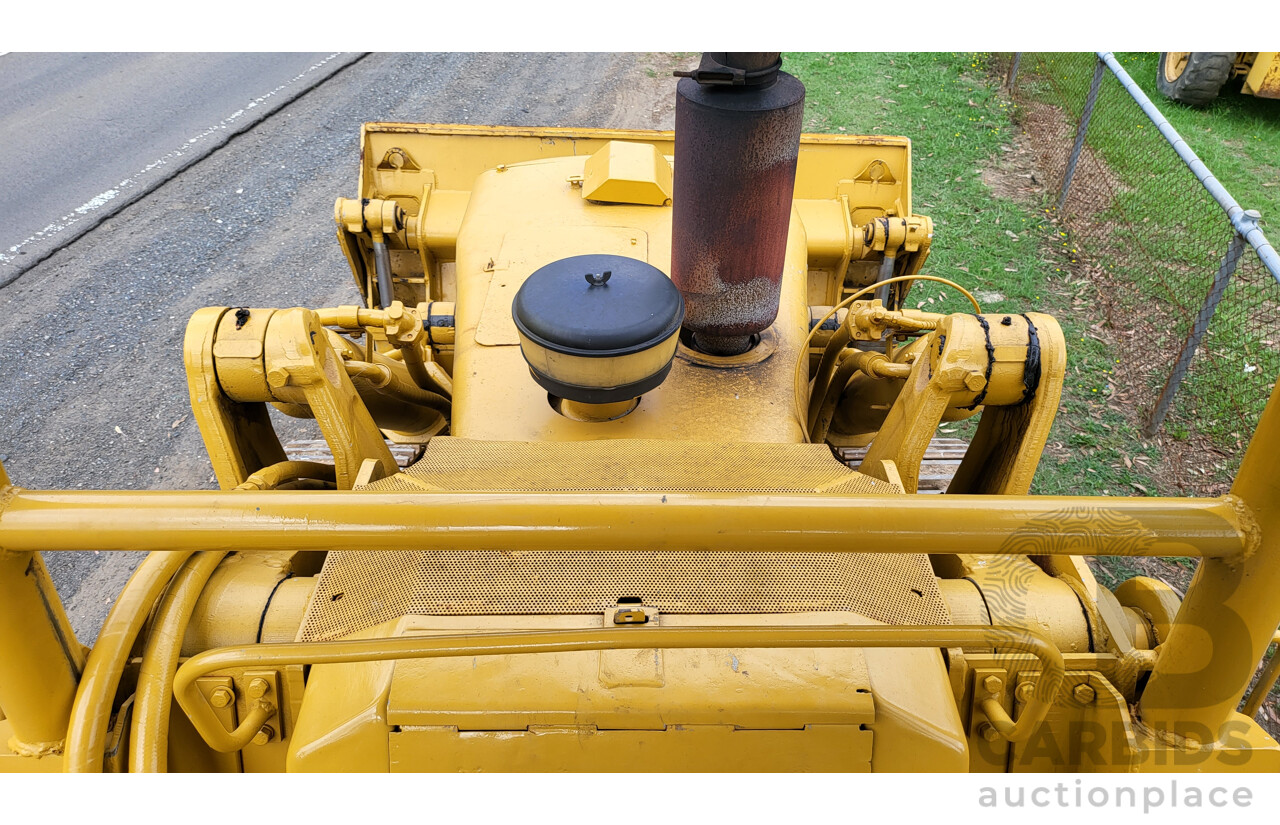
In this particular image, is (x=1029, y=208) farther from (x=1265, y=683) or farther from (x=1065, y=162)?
(x=1265, y=683)

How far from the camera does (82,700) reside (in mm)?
1903

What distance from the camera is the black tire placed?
8797 mm

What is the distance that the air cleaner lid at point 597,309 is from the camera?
100 inches

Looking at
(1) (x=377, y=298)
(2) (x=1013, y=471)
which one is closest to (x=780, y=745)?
(2) (x=1013, y=471)

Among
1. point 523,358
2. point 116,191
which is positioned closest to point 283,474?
point 523,358

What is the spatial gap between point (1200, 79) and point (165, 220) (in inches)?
380

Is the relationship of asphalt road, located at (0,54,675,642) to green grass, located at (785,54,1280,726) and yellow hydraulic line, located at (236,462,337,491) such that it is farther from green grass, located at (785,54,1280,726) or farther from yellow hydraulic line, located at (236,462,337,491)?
green grass, located at (785,54,1280,726)

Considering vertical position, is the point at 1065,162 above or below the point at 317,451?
above

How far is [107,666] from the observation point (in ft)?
6.42

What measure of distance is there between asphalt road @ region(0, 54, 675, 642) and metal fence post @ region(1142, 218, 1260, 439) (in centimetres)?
491

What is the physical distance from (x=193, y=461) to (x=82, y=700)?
3.37 m

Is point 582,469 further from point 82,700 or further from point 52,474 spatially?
point 52,474

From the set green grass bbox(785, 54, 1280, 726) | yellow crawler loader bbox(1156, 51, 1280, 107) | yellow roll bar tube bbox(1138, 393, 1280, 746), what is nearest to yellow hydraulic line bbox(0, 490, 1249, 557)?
yellow roll bar tube bbox(1138, 393, 1280, 746)

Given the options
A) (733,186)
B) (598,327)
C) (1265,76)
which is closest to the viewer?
(598,327)
